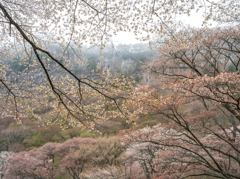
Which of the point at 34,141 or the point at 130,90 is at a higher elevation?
the point at 130,90

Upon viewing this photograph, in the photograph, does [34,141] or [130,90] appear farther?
[34,141]

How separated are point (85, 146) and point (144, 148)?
6.50 metres

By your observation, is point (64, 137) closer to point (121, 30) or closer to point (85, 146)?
point (85, 146)

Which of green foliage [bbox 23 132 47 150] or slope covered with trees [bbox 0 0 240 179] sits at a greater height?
slope covered with trees [bbox 0 0 240 179]

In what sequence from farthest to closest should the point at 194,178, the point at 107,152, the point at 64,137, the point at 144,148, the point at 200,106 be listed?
1. the point at 64,137
2. the point at 200,106
3. the point at 107,152
4. the point at 194,178
5. the point at 144,148

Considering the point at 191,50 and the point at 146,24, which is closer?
the point at 146,24

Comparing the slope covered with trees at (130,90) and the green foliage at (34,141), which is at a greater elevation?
the slope covered with trees at (130,90)

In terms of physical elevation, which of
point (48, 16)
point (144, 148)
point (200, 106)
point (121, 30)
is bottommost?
point (144, 148)

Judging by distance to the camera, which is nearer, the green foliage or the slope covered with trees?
the slope covered with trees

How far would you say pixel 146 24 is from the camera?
3082 millimetres

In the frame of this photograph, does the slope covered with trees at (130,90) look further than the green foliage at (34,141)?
No

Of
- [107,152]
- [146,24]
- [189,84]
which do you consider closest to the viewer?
[146,24]

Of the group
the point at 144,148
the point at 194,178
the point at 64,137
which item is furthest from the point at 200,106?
the point at 64,137

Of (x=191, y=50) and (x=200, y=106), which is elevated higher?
(x=191, y=50)
